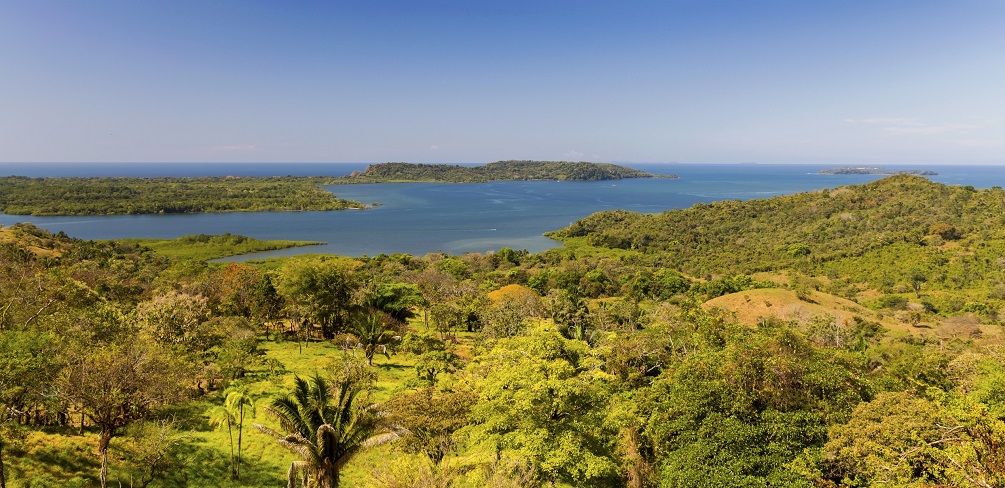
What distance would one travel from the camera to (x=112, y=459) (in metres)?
15.2

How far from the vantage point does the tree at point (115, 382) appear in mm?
13227

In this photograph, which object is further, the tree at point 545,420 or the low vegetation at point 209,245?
the low vegetation at point 209,245

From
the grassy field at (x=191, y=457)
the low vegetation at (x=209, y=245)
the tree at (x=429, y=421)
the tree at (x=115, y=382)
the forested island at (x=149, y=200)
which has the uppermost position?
the forested island at (x=149, y=200)

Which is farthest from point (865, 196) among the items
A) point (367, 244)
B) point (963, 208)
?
point (367, 244)

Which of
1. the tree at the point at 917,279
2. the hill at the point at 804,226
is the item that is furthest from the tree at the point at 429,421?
the hill at the point at 804,226

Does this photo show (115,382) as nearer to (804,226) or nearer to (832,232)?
(832,232)

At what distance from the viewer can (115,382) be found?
13688mm

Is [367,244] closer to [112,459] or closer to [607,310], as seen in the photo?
[607,310]

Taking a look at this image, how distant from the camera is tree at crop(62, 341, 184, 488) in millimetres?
13227

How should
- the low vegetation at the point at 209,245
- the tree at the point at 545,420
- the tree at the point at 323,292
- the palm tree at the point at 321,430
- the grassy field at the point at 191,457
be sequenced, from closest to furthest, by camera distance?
the palm tree at the point at 321,430 < the tree at the point at 545,420 < the grassy field at the point at 191,457 < the tree at the point at 323,292 < the low vegetation at the point at 209,245

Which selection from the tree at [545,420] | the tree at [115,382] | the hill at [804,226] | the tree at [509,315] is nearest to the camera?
the tree at [545,420]

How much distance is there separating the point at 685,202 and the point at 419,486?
19913 centimetres

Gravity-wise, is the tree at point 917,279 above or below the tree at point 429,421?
below

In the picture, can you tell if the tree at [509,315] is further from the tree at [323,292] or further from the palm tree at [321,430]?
the palm tree at [321,430]
